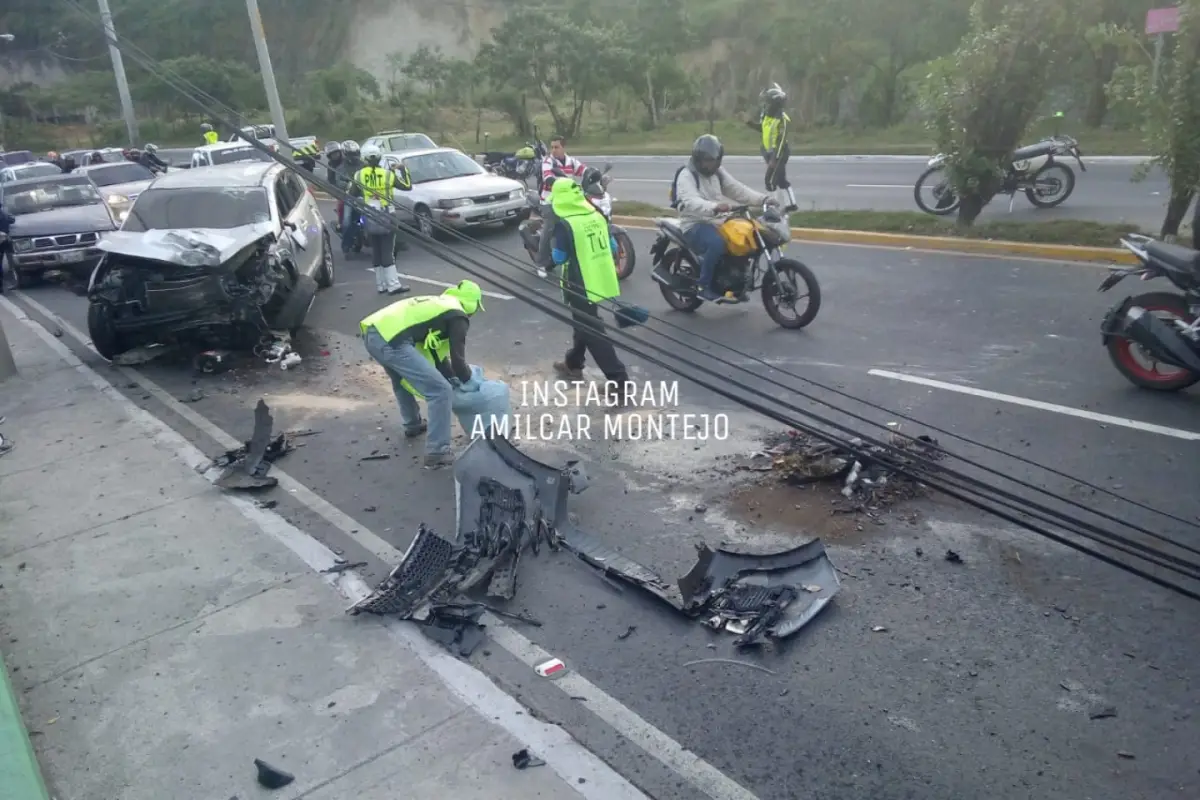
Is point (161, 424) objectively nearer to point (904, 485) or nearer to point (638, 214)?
point (904, 485)

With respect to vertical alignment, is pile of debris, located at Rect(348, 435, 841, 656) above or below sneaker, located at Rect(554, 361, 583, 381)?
below

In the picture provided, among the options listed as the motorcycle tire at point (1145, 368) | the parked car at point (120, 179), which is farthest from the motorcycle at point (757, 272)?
the parked car at point (120, 179)

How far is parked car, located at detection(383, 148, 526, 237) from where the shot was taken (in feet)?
53.2

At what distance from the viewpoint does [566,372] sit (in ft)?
28.3

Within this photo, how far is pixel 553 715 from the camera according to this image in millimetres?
3996

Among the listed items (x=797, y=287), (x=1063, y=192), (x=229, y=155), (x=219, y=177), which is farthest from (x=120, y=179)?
(x=1063, y=192)

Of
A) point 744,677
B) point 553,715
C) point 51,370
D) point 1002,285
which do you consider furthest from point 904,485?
point 51,370

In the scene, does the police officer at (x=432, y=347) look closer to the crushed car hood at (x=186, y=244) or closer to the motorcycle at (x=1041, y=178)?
the crushed car hood at (x=186, y=244)

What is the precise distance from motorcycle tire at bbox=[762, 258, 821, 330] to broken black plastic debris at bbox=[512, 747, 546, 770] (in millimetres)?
6178

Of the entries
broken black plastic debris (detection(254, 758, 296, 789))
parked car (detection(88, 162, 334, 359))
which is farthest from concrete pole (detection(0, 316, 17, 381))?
broken black plastic debris (detection(254, 758, 296, 789))

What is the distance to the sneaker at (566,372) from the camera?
8531 millimetres

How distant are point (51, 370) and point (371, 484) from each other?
5.66 meters

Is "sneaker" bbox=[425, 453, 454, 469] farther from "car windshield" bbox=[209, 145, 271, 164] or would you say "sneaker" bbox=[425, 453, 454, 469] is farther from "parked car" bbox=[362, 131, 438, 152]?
"car windshield" bbox=[209, 145, 271, 164]

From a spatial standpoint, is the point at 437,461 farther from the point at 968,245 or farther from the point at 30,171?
the point at 30,171
